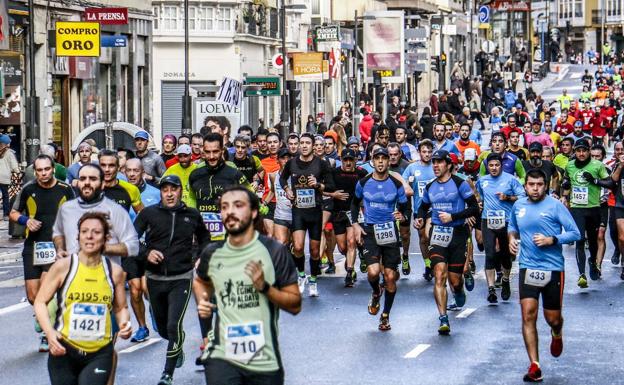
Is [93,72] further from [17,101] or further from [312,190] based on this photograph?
[312,190]

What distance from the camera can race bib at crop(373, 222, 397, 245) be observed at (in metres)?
15.9

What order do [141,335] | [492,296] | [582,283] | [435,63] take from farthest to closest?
[435,63]
[582,283]
[492,296]
[141,335]

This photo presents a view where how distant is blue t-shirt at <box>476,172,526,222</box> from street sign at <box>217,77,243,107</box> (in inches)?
631

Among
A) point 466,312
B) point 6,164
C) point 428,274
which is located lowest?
point 466,312

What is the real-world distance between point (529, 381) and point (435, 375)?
30.4 inches

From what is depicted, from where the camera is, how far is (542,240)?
12.7m

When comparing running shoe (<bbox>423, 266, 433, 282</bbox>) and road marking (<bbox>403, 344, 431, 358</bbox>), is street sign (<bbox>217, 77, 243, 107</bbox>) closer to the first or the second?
running shoe (<bbox>423, 266, 433, 282</bbox>)

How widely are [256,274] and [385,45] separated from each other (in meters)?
53.9

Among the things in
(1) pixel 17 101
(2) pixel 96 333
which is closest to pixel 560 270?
(2) pixel 96 333

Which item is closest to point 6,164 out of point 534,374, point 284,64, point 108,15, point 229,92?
point 108,15

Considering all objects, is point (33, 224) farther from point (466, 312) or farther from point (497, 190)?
point (497, 190)

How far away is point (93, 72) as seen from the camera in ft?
132

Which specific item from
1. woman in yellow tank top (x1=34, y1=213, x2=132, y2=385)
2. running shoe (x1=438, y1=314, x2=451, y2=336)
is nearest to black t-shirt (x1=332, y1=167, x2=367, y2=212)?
running shoe (x1=438, y1=314, x2=451, y2=336)

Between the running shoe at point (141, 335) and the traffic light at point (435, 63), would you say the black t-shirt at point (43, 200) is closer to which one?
the running shoe at point (141, 335)
